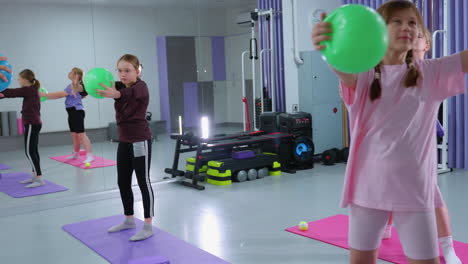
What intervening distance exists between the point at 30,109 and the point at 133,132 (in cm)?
182

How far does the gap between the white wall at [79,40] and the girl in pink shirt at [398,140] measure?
12.6ft

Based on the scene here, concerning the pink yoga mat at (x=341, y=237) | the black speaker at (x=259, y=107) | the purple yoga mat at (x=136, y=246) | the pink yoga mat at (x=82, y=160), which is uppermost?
the black speaker at (x=259, y=107)

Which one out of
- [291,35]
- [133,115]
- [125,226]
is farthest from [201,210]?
[291,35]

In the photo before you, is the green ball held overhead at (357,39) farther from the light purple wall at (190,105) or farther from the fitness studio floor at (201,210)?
the light purple wall at (190,105)

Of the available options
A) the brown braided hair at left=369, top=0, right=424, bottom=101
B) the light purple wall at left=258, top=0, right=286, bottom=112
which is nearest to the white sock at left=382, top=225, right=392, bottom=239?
the brown braided hair at left=369, top=0, right=424, bottom=101

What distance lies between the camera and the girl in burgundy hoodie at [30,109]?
4.57 m

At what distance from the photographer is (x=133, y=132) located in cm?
341

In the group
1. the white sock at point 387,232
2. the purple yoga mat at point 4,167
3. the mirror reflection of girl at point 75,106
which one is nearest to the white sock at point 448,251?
the white sock at point 387,232

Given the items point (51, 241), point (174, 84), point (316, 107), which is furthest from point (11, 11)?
point (316, 107)

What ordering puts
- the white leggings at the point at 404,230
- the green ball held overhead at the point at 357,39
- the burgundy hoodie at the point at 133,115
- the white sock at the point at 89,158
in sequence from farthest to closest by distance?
1. the white sock at the point at 89,158
2. the burgundy hoodie at the point at 133,115
3. the white leggings at the point at 404,230
4. the green ball held overhead at the point at 357,39

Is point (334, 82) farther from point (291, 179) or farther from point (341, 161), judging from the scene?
point (291, 179)

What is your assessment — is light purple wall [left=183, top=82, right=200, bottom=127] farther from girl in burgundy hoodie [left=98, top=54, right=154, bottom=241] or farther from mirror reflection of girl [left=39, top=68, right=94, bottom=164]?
girl in burgundy hoodie [left=98, top=54, right=154, bottom=241]

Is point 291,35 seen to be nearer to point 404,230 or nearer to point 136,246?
point 136,246

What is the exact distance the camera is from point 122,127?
3.44m
